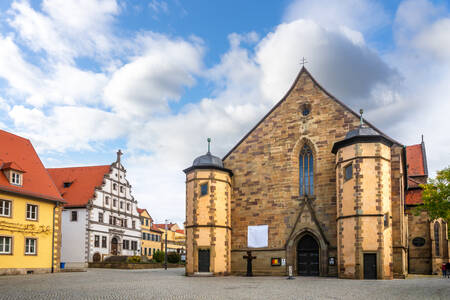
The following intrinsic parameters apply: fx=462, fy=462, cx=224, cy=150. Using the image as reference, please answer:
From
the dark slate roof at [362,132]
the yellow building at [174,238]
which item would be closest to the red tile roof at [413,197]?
the dark slate roof at [362,132]

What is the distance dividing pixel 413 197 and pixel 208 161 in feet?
59.7

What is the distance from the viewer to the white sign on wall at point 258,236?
31.6 m

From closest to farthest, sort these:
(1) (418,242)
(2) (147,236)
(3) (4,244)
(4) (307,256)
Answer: (3) (4,244) → (4) (307,256) → (1) (418,242) → (2) (147,236)

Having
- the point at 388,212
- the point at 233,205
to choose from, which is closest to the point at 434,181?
the point at 388,212

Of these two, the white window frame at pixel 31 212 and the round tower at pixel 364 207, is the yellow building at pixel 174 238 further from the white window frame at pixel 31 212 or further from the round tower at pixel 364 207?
the round tower at pixel 364 207

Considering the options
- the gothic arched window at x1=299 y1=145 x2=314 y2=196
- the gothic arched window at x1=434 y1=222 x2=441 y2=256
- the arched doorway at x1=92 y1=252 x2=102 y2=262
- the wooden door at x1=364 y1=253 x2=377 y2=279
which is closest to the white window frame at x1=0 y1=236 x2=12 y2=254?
the gothic arched window at x1=299 y1=145 x2=314 y2=196

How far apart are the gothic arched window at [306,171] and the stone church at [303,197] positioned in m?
0.07

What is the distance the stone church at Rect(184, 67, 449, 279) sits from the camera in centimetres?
2658

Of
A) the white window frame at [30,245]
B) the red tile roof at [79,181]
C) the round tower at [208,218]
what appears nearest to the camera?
the white window frame at [30,245]

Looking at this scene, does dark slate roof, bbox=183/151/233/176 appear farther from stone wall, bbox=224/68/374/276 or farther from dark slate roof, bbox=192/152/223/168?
stone wall, bbox=224/68/374/276

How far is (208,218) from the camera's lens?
31281mm

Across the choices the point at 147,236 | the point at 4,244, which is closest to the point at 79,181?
the point at 147,236

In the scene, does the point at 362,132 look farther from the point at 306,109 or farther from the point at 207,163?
the point at 207,163

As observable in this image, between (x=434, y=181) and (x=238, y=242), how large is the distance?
13.5 metres
